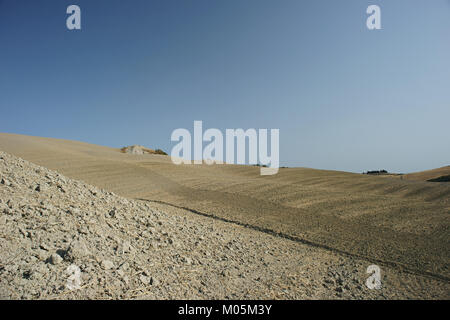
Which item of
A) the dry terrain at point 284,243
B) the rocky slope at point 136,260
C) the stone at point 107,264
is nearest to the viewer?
the rocky slope at point 136,260

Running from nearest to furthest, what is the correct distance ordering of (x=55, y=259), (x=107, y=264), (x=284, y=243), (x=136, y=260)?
(x=55, y=259) < (x=107, y=264) < (x=136, y=260) < (x=284, y=243)

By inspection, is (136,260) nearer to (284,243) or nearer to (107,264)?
(107,264)

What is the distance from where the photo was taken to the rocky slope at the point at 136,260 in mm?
2492

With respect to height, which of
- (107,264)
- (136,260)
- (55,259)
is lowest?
(136,260)

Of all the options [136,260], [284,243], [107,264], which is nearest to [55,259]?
[107,264]

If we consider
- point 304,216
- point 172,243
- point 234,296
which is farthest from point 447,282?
point 172,243

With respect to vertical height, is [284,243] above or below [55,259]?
below

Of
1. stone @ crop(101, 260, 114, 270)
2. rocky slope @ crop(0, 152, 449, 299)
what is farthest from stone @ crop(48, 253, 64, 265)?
stone @ crop(101, 260, 114, 270)

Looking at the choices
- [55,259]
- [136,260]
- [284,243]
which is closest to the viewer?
[55,259]

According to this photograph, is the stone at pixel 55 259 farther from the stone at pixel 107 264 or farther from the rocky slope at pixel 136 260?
the stone at pixel 107 264

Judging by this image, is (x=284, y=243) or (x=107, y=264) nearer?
(x=107, y=264)

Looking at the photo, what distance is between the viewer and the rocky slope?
2.49 meters

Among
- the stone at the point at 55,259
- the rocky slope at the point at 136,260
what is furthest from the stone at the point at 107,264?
the stone at the point at 55,259

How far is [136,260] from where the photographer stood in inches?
123
